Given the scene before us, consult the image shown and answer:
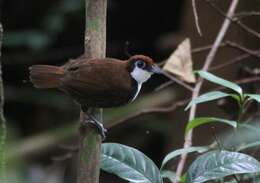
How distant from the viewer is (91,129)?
1956 millimetres

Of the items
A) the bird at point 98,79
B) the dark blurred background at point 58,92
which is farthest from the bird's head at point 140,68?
the dark blurred background at point 58,92

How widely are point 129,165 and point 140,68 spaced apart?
2.44 ft

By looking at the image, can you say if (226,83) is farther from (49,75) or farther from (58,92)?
(58,92)

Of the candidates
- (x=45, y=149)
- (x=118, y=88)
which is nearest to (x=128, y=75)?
(x=118, y=88)

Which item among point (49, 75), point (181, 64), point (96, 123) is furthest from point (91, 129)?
point (181, 64)

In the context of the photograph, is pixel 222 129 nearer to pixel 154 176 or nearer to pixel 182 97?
pixel 182 97

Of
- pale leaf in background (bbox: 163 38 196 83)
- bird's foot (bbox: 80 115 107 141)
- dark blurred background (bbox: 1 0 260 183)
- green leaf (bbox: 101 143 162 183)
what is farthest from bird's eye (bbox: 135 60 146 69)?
dark blurred background (bbox: 1 0 260 183)

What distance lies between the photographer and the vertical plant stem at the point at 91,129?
6.16 feet

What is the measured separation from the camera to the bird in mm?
2352

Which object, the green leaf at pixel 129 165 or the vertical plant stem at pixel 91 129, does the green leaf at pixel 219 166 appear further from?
the vertical plant stem at pixel 91 129

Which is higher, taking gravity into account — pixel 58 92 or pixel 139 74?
pixel 139 74

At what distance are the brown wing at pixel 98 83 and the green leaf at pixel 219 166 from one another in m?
0.59

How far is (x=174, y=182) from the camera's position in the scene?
2.08 m

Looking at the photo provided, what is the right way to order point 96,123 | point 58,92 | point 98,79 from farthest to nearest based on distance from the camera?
point 58,92
point 98,79
point 96,123
